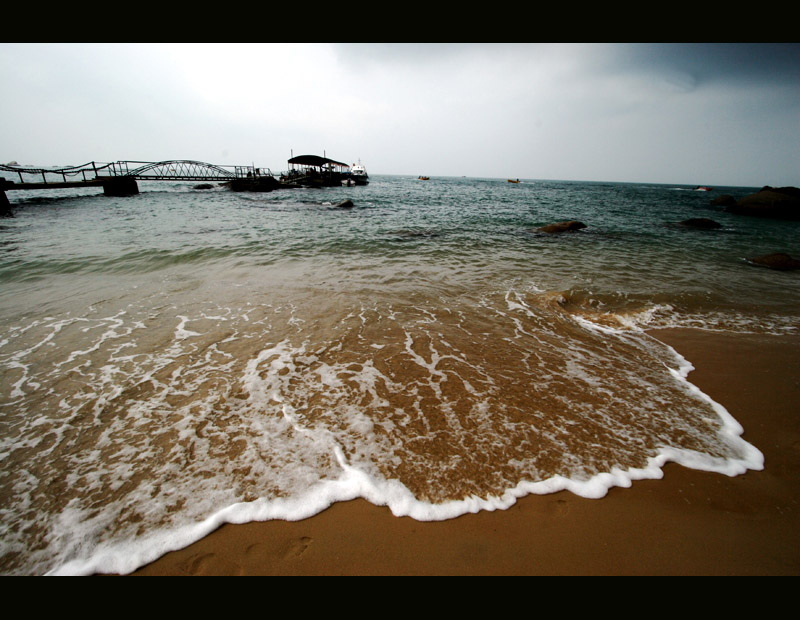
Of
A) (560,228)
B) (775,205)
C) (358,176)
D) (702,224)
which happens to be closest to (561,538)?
(560,228)

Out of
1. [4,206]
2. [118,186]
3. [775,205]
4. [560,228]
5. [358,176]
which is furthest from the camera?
[358,176]

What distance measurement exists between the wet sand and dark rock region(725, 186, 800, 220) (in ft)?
126

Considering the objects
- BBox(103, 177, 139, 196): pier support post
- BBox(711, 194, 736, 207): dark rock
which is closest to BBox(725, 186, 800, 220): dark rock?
BBox(711, 194, 736, 207): dark rock

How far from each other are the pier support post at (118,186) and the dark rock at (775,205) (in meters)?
63.7

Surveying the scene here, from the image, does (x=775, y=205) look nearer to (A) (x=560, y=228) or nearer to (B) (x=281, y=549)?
(A) (x=560, y=228)

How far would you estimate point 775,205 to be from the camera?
26859 mm

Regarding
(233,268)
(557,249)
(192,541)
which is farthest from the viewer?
(557,249)

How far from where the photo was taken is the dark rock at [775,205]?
2619 cm

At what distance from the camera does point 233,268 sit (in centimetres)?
916

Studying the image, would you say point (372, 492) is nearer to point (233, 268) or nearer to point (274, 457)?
point (274, 457)

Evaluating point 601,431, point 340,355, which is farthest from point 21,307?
point 601,431

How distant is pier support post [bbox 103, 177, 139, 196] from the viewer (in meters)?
34.8

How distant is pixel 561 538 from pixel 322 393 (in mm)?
2783
